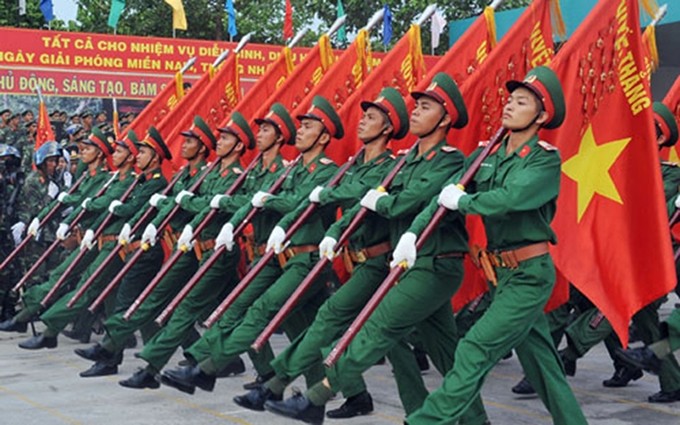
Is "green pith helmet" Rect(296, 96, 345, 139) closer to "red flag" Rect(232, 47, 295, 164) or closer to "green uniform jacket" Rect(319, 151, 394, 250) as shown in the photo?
"green uniform jacket" Rect(319, 151, 394, 250)

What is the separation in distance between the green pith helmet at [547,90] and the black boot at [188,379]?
8.54 ft

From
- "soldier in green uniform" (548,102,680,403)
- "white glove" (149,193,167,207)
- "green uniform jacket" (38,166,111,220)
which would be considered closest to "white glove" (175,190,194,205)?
"white glove" (149,193,167,207)

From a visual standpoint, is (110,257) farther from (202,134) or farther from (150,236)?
(202,134)

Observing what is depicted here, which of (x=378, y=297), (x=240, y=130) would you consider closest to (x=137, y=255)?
(x=240, y=130)

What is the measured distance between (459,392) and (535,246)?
0.80 m

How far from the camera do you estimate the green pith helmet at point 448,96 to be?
19.5ft

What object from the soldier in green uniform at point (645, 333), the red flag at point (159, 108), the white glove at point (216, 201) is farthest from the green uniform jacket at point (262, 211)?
the red flag at point (159, 108)

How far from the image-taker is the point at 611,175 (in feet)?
19.3

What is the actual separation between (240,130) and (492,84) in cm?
218

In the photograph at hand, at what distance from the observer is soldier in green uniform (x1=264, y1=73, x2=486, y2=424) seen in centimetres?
538

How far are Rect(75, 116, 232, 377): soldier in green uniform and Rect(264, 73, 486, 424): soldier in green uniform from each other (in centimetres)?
198

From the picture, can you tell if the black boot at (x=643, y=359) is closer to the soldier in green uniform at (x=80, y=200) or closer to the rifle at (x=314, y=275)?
the rifle at (x=314, y=275)

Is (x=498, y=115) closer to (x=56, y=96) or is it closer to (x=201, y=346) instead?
(x=201, y=346)

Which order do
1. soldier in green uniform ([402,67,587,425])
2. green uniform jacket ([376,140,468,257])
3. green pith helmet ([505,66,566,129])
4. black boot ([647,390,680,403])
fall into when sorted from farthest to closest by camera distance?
black boot ([647,390,680,403]) < green uniform jacket ([376,140,468,257]) < green pith helmet ([505,66,566,129]) < soldier in green uniform ([402,67,587,425])
